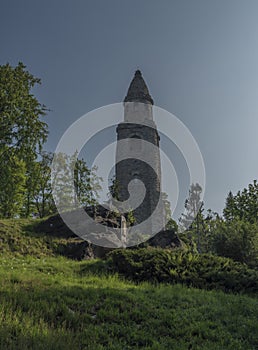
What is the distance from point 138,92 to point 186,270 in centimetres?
2567

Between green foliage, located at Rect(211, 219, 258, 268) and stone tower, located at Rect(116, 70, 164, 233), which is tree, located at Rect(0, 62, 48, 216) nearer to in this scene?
green foliage, located at Rect(211, 219, 258, 268)

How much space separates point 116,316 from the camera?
7184mm

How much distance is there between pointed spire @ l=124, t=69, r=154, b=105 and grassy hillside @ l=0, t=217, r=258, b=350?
25.9 metres

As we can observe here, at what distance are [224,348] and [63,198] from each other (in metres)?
24.0

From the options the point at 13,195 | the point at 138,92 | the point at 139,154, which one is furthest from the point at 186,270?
the point at 138,92

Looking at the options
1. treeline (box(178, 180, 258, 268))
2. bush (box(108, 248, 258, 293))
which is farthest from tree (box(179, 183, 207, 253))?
bush (box(108, 248, 258, 293))

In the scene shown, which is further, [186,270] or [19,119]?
[19,119]

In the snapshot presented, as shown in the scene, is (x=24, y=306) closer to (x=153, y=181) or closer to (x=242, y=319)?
(x=242, y=319)

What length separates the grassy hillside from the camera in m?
5.83

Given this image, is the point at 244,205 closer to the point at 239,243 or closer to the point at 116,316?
the point at 239,243

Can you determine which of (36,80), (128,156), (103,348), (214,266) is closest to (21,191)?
(128,156)

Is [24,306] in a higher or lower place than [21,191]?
lower

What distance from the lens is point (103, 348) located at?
565cm

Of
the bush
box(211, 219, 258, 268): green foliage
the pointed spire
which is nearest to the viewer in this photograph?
the bush
